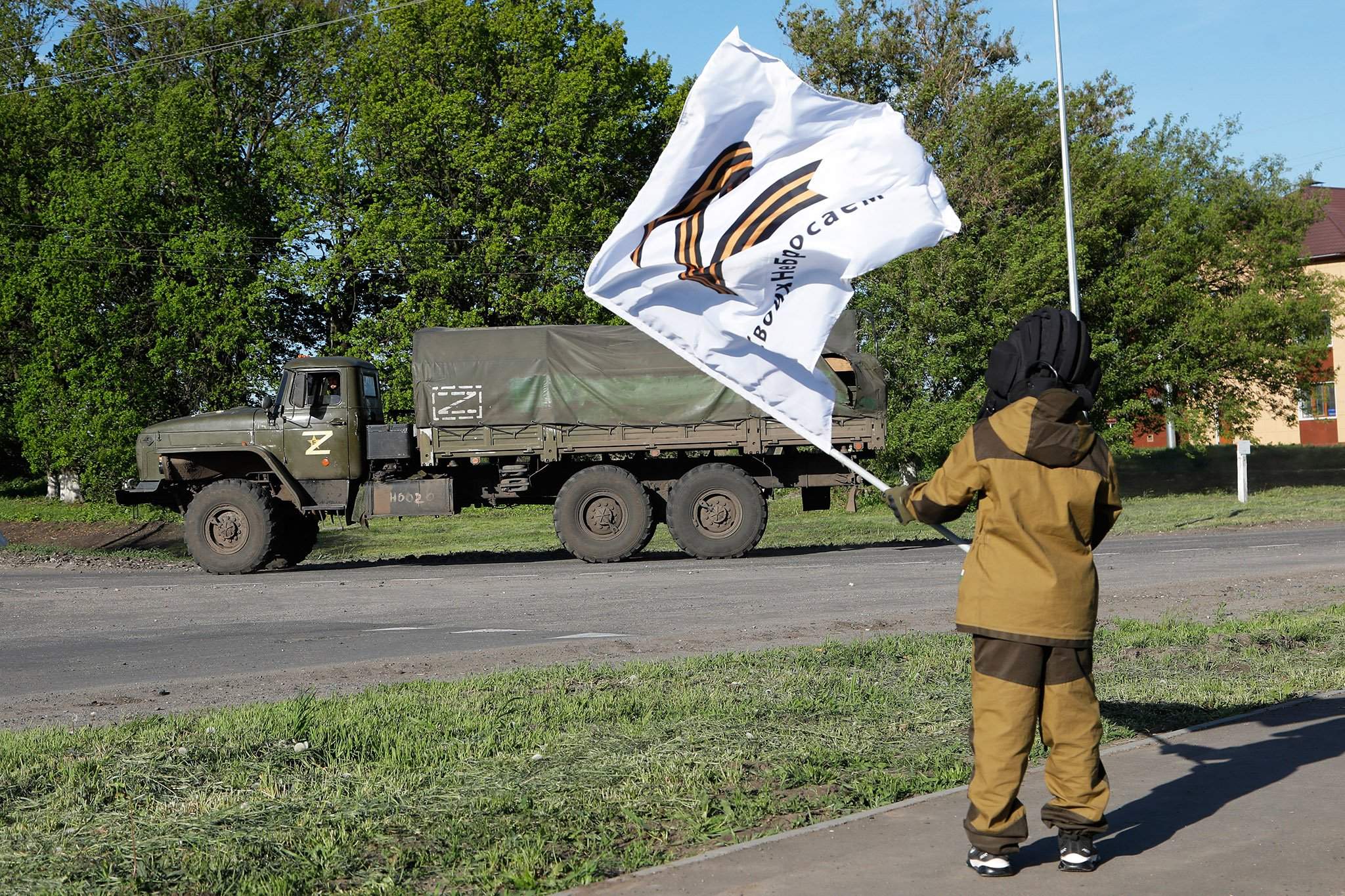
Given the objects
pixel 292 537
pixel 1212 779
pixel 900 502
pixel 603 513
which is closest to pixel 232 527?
pixel 292 537

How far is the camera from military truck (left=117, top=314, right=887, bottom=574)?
19.1 m

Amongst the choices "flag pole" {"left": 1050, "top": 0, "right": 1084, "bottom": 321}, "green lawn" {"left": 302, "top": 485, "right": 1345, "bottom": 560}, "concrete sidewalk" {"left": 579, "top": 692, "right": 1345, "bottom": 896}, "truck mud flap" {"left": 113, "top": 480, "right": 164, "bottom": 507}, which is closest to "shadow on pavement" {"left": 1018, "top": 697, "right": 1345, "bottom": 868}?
"concrete sidewalk" {"left": 579, "top": 692, "right": 1345, "bottom": 896}

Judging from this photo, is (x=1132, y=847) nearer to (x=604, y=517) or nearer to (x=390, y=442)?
(x=604, y=517)

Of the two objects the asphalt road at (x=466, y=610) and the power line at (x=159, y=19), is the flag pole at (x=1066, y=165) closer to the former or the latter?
the asphalt road at (x=466, y=610)

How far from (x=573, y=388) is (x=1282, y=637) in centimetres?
1156

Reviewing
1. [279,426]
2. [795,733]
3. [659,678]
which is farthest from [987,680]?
[279,426]

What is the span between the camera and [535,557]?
21.6 meters

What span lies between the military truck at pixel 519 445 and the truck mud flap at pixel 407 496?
2 cm

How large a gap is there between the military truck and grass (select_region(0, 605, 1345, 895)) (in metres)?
10.1

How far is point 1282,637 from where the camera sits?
954cm

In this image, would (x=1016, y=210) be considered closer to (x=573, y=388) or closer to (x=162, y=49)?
(x=573, y=388)

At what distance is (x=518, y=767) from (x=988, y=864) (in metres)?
2.33

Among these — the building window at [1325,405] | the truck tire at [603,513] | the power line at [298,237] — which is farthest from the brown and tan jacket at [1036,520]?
the building window at [1325,405]

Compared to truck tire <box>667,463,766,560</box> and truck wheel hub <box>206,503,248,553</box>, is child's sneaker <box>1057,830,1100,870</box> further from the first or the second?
truck wheel hub <box>206,503,248,553</box>
